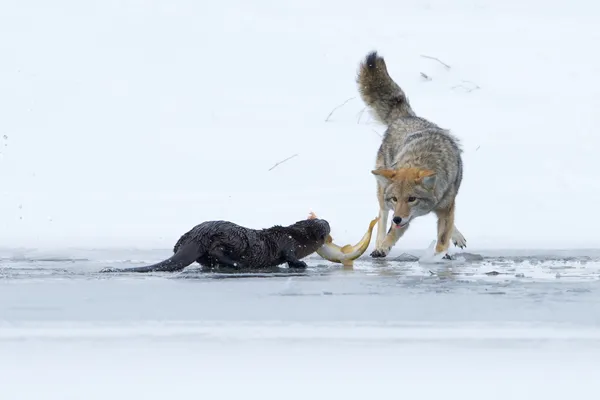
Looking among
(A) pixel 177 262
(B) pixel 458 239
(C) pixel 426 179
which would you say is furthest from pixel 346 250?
(B) pixel 458 239

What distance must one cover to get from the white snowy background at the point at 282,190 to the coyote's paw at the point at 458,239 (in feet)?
0.70

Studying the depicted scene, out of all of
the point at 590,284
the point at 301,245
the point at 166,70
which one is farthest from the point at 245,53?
the point at 590,284

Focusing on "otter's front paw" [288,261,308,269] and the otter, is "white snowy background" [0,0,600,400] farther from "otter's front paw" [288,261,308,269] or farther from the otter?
the otter

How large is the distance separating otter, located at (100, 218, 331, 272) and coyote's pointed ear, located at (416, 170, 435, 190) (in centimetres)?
84

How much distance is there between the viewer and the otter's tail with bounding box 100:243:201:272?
328 inches

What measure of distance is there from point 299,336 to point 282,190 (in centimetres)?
681

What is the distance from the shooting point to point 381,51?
15.4m

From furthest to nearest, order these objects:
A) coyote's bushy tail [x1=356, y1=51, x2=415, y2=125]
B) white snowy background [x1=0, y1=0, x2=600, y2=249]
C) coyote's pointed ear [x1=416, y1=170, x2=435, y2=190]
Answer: white snowy background [x1=0, y1=0, x2=600, y2=249]
coyote's bushy tail [x1=356, y1=51, x2=415, y2=125]
coyote's pointed ear [x1=416, y1=170, x2=435, y2=190]

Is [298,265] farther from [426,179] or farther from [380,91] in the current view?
[380,91]

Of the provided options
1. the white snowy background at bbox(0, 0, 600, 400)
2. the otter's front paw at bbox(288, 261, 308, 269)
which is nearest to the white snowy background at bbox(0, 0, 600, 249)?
the white snowy background at bbox(0, 0, 600, 400)

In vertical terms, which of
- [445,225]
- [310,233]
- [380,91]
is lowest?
[310,233]

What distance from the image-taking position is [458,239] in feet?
36.2

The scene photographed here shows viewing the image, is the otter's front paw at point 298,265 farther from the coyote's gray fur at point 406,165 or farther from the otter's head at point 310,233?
the coyote's gray fur at point 406,165

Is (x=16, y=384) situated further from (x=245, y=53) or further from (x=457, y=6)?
(x=457, y=6)
